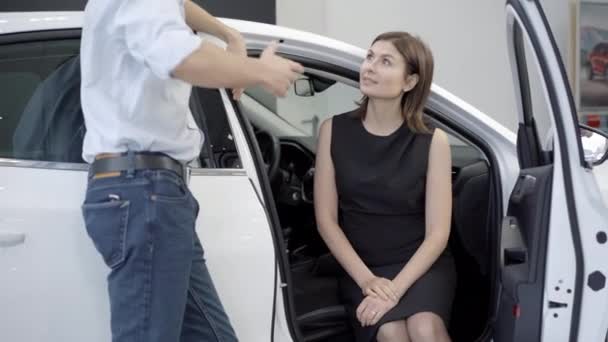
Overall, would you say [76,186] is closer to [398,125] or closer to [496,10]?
[398,125]

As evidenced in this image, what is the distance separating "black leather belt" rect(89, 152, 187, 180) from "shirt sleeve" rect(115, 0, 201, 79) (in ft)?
0.71

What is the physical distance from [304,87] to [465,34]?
3133 mm

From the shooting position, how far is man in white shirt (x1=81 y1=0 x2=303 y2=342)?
1.33 metres

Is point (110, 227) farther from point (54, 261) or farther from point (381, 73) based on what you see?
→ point (381, 73)

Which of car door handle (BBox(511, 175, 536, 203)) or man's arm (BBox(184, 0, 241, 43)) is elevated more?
man's arm (BBox(184, 0, 241, 43))

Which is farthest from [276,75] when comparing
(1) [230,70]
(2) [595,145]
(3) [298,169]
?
(3) [298,169]

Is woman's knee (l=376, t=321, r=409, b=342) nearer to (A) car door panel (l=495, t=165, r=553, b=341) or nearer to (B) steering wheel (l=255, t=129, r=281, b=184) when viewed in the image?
(A) car door panel (l=495, t=165, r=553, b=341)

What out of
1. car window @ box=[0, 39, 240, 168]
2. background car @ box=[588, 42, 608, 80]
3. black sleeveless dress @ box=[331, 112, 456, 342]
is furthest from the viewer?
background car @ box=[588, 42, 608, 80]

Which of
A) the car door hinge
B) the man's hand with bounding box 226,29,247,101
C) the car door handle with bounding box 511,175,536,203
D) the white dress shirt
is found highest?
the man's hand with bounding box 226,29,247,101

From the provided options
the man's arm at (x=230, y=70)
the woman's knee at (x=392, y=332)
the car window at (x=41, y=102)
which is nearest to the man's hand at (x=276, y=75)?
the man's arm at (x=230, y=70)

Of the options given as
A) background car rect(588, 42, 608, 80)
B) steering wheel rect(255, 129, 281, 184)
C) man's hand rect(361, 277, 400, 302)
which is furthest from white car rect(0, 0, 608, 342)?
background car rect(588, 42, 608, 80)

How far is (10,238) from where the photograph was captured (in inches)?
62.4

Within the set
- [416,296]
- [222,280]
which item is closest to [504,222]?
[416,296]

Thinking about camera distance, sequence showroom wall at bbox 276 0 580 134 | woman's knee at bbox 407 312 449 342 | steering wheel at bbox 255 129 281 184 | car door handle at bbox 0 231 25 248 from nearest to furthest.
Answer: car door handle at bbox 0 231 25 248, woman's knee at bbox 407 312 449 342, steering wheel at bbox 255 129 281 184, showroom wall at bbox 276 0 580 134
